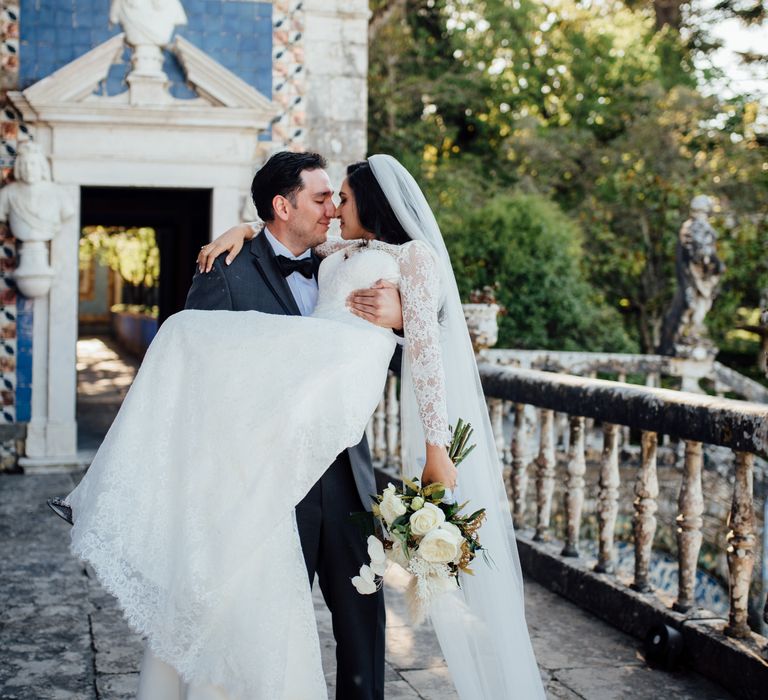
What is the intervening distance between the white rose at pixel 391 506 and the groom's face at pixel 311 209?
0.82 m

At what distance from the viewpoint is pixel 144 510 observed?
2617 mm

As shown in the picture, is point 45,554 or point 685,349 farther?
point 685,349

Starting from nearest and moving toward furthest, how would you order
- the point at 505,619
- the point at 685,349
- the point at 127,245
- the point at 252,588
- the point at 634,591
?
1. the point at 252,588
2. the point at 505,619
3. the point at 634,591
4. the point at 685,349
5. the point at 127,245

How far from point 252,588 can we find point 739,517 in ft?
5.87

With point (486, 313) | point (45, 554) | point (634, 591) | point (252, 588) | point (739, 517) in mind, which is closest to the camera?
point (252, 588)

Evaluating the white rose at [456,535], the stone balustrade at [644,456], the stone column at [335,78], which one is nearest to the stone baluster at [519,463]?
the stone balustrade at [644,456]

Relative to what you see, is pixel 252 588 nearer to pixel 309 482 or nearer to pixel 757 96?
pixel 309 482

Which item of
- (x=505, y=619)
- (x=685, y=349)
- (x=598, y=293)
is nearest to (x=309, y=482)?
(x=505, y=619)

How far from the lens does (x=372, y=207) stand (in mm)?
2869

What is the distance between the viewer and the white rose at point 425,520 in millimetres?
2559

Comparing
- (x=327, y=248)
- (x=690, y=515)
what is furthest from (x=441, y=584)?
(x=690, y=515)

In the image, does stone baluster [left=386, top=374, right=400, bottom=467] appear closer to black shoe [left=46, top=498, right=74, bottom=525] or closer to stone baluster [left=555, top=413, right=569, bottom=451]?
stone baluster [left=555, top=413, right=569, bottom=451]

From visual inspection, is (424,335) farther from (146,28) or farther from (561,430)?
(561,430)

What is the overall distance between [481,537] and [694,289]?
32.0 feet
